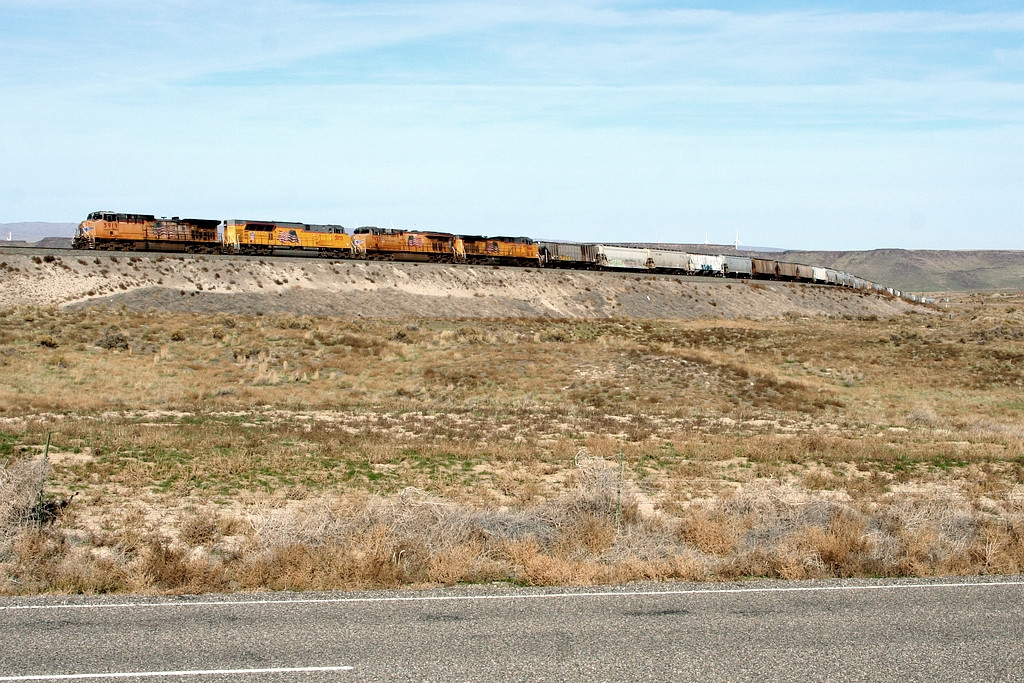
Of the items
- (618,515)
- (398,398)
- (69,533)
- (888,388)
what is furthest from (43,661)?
(888,388)

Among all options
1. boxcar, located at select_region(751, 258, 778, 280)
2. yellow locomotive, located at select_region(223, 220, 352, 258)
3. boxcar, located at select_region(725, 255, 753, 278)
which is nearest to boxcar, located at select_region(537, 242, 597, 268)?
boxcar, located at select_region(725, 255, 753, 278)

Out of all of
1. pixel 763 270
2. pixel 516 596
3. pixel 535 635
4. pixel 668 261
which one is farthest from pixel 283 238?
pixel 535 635

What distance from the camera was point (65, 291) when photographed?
179 ft

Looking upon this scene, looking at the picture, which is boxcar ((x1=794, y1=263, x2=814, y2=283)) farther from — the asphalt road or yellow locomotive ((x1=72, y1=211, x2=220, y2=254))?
the asphalt road

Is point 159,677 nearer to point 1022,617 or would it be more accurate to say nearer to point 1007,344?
point 1022,617

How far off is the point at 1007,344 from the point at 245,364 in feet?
138

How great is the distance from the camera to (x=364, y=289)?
221ft

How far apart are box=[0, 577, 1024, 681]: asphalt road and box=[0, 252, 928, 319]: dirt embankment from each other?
155 feet

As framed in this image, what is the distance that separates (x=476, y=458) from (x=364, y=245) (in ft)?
186

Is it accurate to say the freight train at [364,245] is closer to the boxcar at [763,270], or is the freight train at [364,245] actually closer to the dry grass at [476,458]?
the boxcar at [763,270]

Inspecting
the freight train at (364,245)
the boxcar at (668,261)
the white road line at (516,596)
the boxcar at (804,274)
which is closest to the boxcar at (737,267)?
the freight train at (364,245)

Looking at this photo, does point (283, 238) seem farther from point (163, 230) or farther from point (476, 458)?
point (476, 458)

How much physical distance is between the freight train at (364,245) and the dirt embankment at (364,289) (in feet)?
12.2

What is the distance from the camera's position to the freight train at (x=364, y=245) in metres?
65.2
